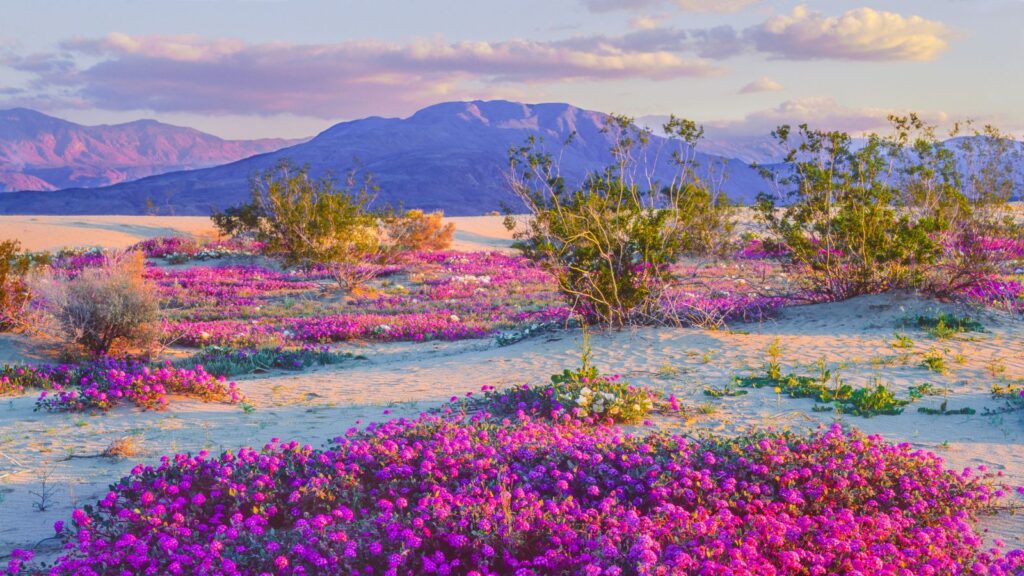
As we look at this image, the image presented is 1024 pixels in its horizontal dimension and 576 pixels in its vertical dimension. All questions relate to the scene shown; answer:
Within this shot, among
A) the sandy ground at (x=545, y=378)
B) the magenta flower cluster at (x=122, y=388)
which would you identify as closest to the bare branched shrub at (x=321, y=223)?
the sandy ground at (x=545, y=378)

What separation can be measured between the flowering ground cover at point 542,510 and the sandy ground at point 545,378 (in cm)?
76

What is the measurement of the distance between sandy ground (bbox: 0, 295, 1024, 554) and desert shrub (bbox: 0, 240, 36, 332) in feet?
16.3

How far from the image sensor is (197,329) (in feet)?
47.0

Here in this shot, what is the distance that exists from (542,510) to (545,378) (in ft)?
18.0

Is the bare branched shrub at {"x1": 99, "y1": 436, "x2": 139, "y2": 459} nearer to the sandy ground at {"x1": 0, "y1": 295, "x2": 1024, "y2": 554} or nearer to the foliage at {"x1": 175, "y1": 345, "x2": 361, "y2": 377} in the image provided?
the sandy ground at {"x1": 0, "y1": 295, "x2": 1024, "y2": 554}

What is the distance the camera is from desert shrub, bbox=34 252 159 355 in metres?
12.2

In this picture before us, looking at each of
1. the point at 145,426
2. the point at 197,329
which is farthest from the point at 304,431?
the point at 197,329

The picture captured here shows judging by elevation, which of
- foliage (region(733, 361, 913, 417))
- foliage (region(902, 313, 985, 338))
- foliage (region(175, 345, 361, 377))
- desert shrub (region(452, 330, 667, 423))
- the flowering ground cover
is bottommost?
foliage (region(175, 345, 361, 377))

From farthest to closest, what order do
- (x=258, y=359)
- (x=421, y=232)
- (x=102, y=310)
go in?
1. (x=421, y=232)
2. (x=102, y=310)
3. (x=258, y=359)

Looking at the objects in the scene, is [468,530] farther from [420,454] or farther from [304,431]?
[304,431]

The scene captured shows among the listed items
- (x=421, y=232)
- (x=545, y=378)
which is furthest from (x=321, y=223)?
(x=545, y=378)

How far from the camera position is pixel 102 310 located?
40.2ft

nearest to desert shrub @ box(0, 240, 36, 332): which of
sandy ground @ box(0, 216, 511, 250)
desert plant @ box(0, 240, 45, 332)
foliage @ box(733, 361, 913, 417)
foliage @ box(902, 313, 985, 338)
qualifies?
desert plant @ box(0, 240, 45, 332)

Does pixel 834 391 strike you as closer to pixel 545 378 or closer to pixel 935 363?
pixel 935 363
